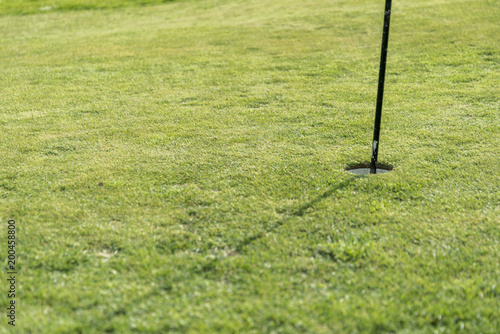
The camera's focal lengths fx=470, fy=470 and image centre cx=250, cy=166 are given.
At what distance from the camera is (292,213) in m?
3.51

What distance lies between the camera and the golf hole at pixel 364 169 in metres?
4.22

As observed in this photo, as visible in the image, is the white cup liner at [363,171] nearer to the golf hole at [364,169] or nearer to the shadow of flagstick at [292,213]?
the golf hole at [364,169]

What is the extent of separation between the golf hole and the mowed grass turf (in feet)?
0.31

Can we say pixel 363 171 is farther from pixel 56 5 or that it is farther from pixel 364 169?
pixel 56 5

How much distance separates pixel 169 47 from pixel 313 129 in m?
5.75

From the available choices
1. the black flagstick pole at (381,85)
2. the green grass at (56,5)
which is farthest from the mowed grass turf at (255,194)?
the green grass at (56,5)

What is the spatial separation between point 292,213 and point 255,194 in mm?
437

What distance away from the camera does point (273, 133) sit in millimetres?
5219

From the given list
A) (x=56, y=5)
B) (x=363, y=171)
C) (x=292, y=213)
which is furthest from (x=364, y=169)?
(x=56, y=5)

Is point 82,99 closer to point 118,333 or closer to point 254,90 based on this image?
point 254,90

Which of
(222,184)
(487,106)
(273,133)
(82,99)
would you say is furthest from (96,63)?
(487,106)

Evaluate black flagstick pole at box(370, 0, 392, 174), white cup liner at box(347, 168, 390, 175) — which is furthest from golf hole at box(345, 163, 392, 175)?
black flagstick pole at box(370, 0, 392, 174)

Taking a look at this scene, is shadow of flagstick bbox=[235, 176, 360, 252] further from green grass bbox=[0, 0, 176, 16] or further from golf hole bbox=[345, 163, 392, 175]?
green grass bbox=[0, 0, 176, 16]

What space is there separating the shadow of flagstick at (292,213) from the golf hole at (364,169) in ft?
0.62
